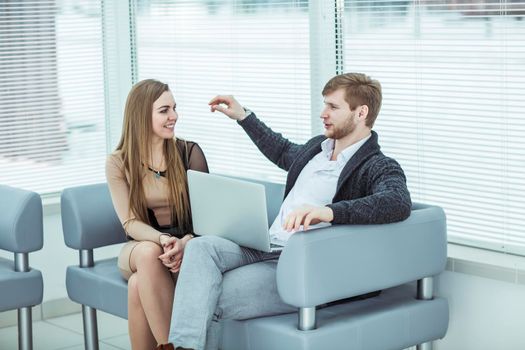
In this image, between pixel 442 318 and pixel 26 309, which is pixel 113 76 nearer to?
pixel 26 309

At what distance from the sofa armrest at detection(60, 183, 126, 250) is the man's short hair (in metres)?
1.18

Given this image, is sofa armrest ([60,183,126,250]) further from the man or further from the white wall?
the white wall

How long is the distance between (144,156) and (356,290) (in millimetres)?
1149

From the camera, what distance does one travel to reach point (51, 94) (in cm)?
549

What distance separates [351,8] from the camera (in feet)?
14.3

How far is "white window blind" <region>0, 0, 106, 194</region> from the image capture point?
211 inches

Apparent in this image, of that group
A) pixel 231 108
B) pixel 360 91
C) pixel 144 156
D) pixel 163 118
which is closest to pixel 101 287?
pixel 144 156

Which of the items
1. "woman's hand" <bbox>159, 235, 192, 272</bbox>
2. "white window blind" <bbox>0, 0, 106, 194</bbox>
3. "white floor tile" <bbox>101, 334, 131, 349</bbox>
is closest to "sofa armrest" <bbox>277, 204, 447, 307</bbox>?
"woman's hand" <bbox>159, 235, 192, 272</bbox>

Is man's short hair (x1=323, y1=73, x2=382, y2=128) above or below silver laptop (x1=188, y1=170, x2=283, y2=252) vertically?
above

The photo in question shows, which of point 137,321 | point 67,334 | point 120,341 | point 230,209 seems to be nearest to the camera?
point 230,209

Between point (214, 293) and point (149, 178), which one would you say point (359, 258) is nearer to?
point (214, 293)

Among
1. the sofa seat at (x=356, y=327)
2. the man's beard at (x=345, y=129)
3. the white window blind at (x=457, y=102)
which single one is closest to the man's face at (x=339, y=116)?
the man's beard at (x=345, y=129)

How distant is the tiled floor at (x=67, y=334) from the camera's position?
16.0 ft

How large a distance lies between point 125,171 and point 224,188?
0.60m
